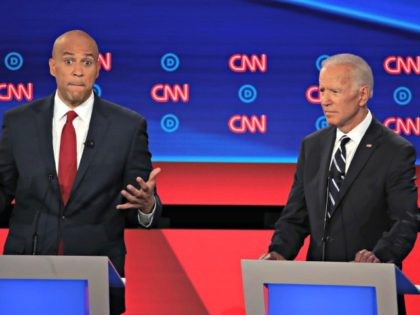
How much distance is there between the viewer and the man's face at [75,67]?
3.34 meters

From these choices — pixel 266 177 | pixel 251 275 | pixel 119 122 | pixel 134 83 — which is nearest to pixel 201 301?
pixel 266 177

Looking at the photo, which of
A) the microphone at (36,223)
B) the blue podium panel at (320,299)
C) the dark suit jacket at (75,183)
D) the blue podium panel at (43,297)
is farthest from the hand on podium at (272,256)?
the blue podium panel at (43,297)

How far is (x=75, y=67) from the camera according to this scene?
3346 millimetres

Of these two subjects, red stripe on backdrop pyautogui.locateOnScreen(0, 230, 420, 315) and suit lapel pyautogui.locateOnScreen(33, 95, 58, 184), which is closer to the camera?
suit lapel pyautogui.locateOnScreen(33, 95, 58, 184)

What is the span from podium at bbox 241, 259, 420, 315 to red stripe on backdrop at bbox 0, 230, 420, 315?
1.81 metres

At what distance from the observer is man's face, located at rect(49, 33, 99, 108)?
3.34m

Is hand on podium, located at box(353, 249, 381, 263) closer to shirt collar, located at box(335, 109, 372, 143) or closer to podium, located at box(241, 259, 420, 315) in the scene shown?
podium, located at box(241, 259, 420, 315)

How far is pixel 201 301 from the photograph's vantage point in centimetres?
443

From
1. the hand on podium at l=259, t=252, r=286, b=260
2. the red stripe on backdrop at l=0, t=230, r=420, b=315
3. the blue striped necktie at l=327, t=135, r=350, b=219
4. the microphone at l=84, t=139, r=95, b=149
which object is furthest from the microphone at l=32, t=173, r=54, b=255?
the red stripe on backdrop at l=0, t=230, r=420, b=315

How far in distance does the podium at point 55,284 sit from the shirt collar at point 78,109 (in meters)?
0.91

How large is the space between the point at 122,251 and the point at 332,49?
165 cm

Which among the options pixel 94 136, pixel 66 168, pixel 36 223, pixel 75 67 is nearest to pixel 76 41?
pixel 75 67

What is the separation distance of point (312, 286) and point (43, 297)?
73 centimetres

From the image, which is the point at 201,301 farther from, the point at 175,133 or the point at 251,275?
the point at 251,275
